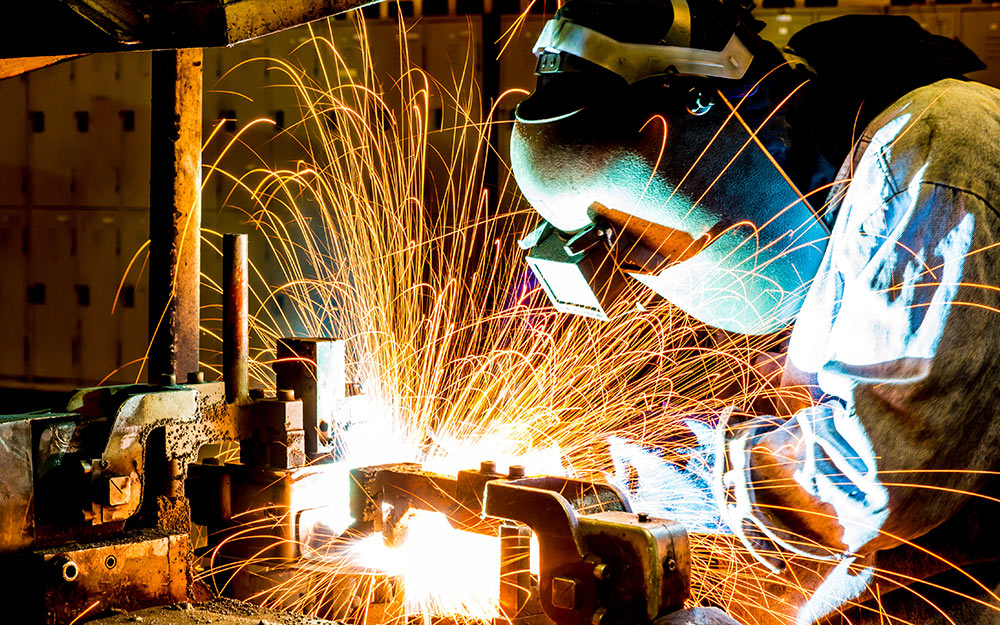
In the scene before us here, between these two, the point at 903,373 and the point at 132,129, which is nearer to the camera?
the point at 903,373

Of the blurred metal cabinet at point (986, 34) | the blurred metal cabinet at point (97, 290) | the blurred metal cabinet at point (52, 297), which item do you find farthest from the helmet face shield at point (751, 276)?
the blurred metal cabinet at point (52, 297)

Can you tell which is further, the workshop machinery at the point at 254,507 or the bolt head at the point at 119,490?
the bolt head at the point at 119,490

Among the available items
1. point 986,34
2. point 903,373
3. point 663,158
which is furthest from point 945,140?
point 986,34

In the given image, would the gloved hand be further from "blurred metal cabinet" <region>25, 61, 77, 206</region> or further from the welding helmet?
"blurred metal cabinet" <region>25, 61, 77, 206</region>

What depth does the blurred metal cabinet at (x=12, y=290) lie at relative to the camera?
20.6 feet

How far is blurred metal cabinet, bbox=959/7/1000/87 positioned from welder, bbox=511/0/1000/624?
2424 millimetres

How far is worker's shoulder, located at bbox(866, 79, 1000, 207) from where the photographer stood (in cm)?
186

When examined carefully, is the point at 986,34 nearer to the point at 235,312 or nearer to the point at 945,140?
the point at 945,140

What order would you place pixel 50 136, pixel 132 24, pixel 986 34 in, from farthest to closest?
pixel 50 136 → pixel 986 34 → pixel 132 24

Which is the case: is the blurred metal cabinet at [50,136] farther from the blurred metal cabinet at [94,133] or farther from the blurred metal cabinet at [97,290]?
the blurred metal cabinet at [97,290]

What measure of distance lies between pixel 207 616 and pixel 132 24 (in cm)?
122

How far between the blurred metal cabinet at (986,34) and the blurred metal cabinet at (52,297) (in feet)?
17.9

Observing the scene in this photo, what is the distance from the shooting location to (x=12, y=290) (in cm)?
637

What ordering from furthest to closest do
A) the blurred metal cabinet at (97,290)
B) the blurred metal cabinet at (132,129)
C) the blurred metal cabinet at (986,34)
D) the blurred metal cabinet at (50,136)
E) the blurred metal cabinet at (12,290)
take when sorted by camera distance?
1. the blurred metal cabinet at (12,290)
2. the blurred metal cabinet at (50,136)
3. the blurred metal cabinet at (97,290)
4. the blurred metal cabinet at (132,129)
5. the blurred metal cabinet at (986,34)
